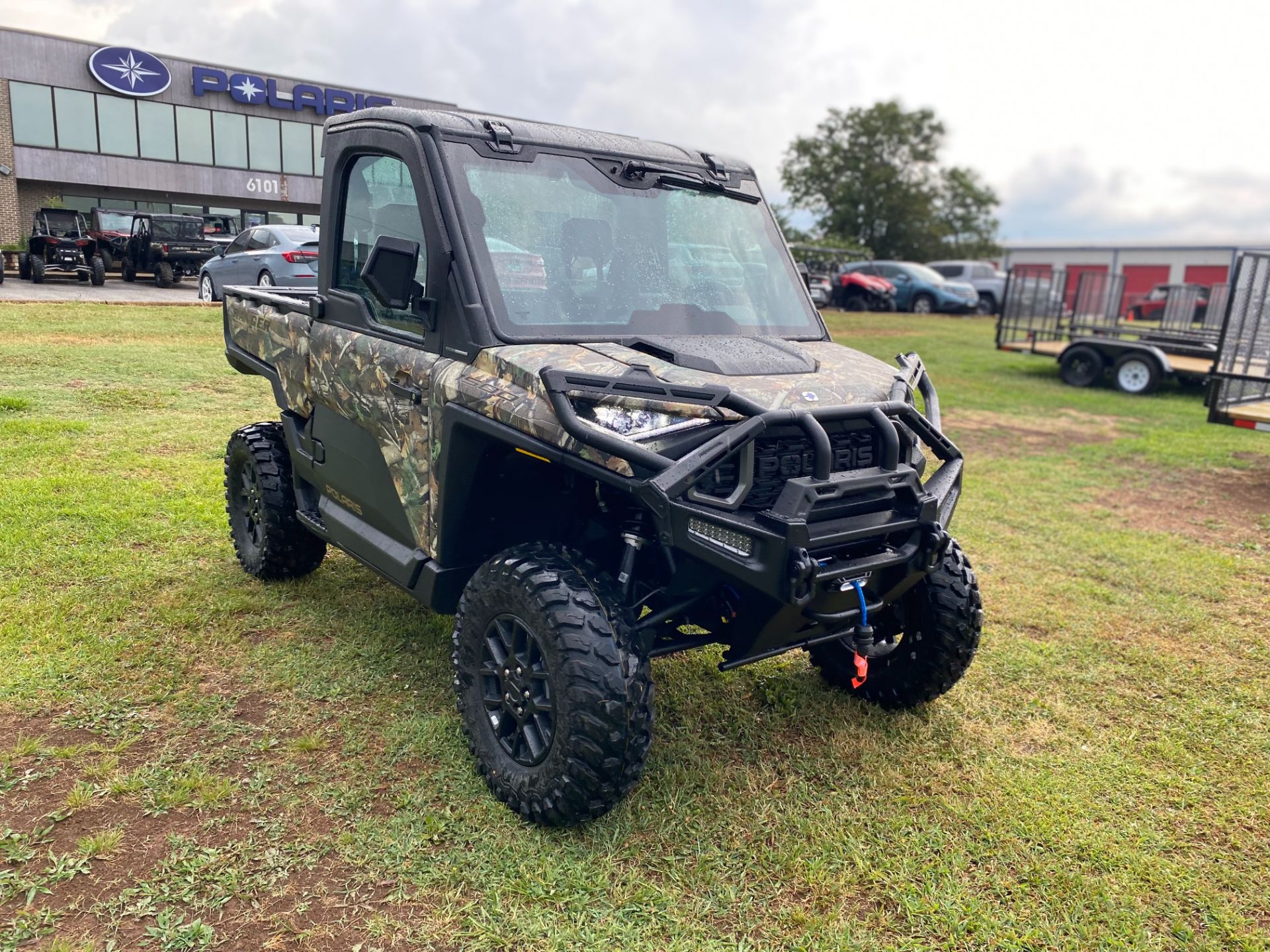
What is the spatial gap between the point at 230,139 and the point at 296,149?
2345mm

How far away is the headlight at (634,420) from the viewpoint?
286 centimetres

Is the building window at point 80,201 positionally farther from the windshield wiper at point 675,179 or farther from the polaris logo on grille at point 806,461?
the polaris logo on grille at point 806,461

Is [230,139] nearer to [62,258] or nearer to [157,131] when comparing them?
[157,131]

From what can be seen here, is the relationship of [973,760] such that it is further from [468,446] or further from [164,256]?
[164,256]

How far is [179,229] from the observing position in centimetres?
2116

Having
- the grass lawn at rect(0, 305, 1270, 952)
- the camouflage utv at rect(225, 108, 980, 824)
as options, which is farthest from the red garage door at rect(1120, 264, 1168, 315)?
the camouflage utv at rect(225, 108, 980, 824)

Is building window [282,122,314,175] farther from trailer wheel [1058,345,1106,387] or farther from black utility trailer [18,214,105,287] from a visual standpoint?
trailer wheel [1058,345,1106,387]

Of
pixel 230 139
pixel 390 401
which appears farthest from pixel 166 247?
pixel 390 401

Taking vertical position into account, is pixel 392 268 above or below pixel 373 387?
above

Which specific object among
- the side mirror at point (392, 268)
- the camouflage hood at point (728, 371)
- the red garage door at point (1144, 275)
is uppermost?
the red garage door at point (1144, 275)

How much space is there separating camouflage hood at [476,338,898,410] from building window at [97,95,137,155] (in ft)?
119

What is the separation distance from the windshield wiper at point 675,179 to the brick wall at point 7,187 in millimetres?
34160

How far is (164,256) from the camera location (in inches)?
817

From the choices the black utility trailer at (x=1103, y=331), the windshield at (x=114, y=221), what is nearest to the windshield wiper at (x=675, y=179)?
the black utility trailer at (x=1103, y=331)
